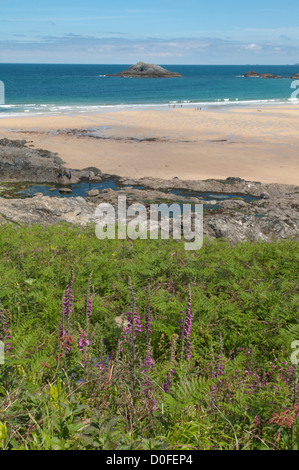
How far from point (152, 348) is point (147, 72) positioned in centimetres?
17787

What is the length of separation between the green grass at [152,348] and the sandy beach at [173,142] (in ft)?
53.1

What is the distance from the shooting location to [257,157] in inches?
1072

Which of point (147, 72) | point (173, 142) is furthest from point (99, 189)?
point (147, 72)

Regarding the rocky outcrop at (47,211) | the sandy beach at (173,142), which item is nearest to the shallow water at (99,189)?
the sandy beach at (173,142)

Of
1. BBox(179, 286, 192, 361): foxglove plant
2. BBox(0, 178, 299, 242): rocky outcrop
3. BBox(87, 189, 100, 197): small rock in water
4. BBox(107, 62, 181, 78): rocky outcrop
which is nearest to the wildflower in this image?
BBox(179, 286, 192, 361): foxglove plant

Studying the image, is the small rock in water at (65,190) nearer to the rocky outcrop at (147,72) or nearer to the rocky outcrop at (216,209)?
the rocky outcrop at (216,209)

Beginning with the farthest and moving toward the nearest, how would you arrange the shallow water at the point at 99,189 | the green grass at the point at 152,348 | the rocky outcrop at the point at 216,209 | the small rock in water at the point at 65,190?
1. the small rock in water at the point at 65,190
2. the shallow water at the point at 99,189
3. the rocky outcrop at the point at 216,209
4. the green grass at the point at 152,348

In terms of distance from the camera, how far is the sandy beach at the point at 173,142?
79.5 feet

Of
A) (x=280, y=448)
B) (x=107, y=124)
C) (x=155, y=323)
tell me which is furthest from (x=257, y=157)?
(x=280, y=448)

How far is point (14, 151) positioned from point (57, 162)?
Answer: 2.77 metres

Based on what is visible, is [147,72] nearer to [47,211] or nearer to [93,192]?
[93,192]

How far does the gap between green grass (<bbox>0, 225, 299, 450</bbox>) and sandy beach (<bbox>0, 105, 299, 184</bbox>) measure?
53.1ft

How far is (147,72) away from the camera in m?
166
